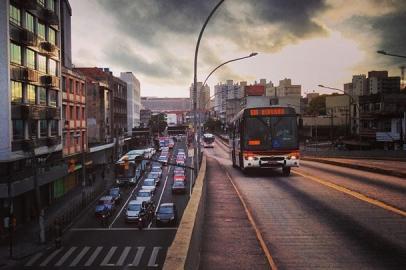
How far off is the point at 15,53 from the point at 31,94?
15.8ft

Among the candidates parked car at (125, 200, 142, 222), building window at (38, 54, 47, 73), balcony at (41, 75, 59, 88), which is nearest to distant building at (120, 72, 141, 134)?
balcony at (41, 75, 59, 88)

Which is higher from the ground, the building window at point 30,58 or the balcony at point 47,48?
the balcony at point 47,48

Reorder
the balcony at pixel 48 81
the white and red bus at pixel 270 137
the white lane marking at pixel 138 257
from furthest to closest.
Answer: the balcony at pixel 48 81, the white lane marking at pixel 138 257, the white and red bus at pixel 270 137

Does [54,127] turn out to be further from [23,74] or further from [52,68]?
[23,74]

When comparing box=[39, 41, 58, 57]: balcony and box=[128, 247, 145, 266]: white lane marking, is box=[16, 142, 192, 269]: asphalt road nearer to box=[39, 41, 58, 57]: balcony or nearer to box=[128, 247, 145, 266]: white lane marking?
box=[128, 247, 145, 266]: white lane marking

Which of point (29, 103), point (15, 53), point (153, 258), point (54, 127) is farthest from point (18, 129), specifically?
point (153, 258)

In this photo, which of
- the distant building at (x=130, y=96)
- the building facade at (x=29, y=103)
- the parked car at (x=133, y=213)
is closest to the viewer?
the building facade at (x=29, y=103)

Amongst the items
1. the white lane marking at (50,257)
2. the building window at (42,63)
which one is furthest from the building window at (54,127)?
the white lane marking at (50,257)

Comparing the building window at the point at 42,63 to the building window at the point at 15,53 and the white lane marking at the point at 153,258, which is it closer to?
the building window at the point at 15,53

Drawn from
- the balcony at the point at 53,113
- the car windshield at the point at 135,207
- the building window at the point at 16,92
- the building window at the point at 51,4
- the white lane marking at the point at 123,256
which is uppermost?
the building window at the point at 51,4

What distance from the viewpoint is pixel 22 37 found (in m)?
39.7

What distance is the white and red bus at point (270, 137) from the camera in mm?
23469

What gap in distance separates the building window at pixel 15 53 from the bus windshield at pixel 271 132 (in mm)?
23687

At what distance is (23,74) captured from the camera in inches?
1577
